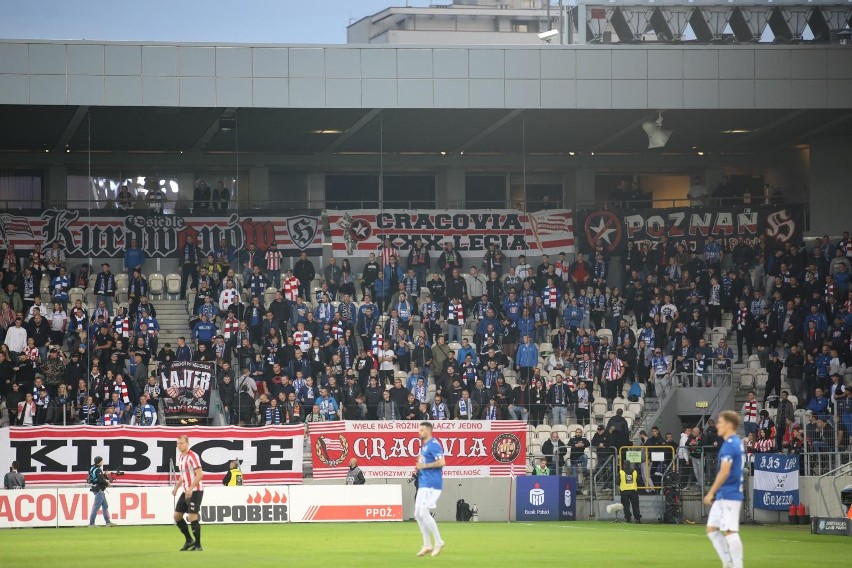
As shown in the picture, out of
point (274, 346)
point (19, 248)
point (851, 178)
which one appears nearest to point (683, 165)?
point (851, 178)

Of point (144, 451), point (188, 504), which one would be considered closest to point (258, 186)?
point (144, 451)

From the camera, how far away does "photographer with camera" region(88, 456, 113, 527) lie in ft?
92.4

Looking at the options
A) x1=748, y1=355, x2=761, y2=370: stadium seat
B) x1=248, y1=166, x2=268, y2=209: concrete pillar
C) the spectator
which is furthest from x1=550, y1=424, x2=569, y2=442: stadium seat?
x1=248, y1=166, x2=268, y2=209: concrete pillar

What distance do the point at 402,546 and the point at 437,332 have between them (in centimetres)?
1907

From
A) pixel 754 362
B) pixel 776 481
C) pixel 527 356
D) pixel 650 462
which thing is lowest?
pixel 776 481

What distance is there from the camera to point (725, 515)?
14.5 metres

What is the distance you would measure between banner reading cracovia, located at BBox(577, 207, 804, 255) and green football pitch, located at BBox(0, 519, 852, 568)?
57.4 feet

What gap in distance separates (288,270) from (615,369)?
433 inches

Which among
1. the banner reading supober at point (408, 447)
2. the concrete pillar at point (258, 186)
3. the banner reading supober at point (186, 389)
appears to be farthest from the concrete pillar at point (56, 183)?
the banner reading supober at point (408, 447)

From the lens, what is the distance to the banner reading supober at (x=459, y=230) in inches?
1813

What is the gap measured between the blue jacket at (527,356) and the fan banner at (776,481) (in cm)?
817

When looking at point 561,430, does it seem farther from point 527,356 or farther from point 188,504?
point 188,504

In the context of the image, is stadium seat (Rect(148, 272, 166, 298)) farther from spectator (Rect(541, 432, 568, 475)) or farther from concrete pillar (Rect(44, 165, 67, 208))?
spectator (Rect(541, 432, 568, 475))

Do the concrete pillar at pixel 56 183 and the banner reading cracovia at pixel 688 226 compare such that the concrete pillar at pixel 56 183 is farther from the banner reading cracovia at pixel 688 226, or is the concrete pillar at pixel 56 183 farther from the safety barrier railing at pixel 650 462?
the safety barrier railing at pixel 650 462
